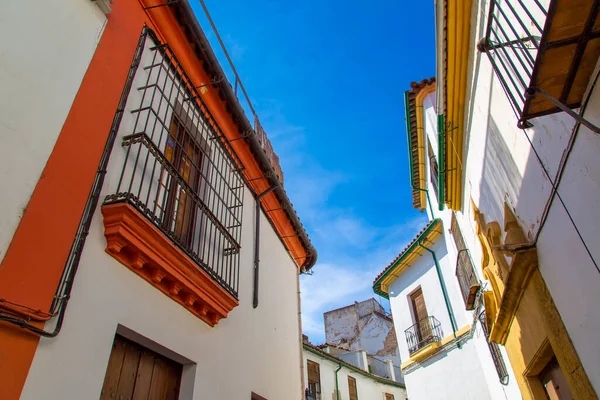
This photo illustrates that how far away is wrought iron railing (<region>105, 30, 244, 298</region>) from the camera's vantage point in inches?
151

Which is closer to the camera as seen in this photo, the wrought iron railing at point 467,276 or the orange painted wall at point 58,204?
the orange painted wall at point 58,204

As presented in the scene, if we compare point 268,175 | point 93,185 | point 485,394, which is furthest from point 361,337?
point 93,185

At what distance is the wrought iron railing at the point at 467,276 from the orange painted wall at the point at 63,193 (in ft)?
18.6

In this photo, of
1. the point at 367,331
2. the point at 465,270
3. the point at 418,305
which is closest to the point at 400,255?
the point at 418,305

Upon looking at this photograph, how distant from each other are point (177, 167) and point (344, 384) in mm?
15961

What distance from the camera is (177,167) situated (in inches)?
185

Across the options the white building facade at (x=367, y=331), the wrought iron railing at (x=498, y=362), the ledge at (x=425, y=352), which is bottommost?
the wrought iron railing at (x=498, y=362)

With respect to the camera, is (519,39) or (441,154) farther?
(441,154)

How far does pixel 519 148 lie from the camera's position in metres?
3.74

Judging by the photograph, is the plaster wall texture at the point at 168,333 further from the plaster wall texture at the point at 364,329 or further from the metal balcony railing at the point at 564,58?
the plaster wall texture at the point at 364,329

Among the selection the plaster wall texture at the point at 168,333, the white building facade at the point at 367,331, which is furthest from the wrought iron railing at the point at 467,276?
the white building facade at the point at 367,331

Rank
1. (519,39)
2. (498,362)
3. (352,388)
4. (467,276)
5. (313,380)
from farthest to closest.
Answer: (352,388), (313,380), (467,276), (498,362), (519,39)

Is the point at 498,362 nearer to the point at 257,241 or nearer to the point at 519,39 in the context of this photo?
the point at 257,241

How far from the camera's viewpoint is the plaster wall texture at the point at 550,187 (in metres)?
2.71
